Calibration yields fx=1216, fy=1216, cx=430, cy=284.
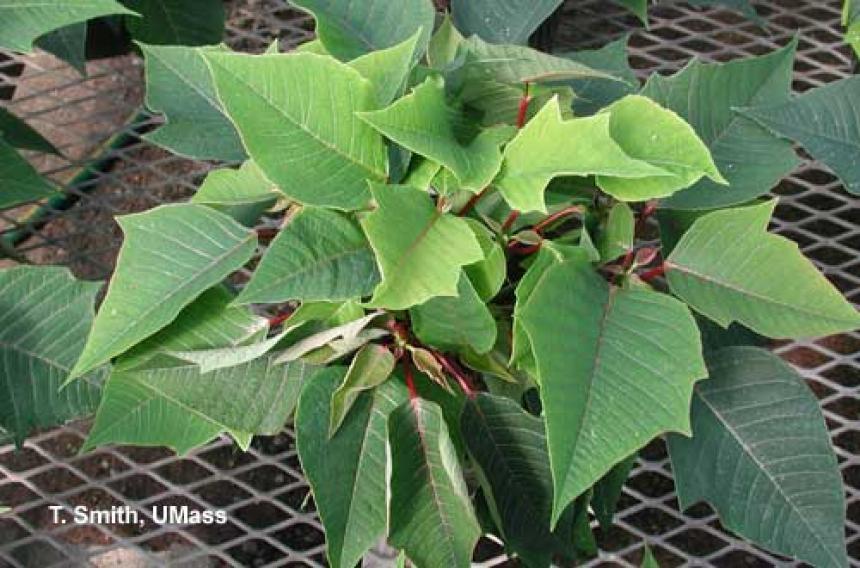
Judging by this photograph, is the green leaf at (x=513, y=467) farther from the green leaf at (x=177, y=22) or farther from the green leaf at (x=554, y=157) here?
the green leaf at (x=177, y=22)

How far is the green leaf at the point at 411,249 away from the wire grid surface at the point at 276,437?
1.46 ft

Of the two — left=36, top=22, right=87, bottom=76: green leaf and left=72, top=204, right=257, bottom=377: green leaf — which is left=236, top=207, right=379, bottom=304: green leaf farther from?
left=36, top=22, right=87, bottom=76: green leaf

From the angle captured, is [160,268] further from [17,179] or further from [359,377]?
[17,179]

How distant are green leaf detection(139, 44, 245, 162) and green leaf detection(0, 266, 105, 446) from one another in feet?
0.33

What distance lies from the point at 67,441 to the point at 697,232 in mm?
845

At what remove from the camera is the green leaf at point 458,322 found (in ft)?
1.84

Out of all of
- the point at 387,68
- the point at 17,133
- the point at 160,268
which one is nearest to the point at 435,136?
the point at 387,68

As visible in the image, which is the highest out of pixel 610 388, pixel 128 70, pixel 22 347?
pixel 610 388

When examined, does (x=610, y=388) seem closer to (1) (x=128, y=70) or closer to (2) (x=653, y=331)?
(2) (x=653, y=331)

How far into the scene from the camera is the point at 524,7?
70 centimetres

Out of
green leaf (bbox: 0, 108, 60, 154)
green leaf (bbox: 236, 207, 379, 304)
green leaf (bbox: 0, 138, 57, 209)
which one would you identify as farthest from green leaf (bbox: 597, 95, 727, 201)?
green leaf (bbox: 0, 108, 60, 154)

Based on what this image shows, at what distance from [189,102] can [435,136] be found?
0.60 ft

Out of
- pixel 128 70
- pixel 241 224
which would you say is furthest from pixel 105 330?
pixel 128 70

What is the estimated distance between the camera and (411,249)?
542mm
